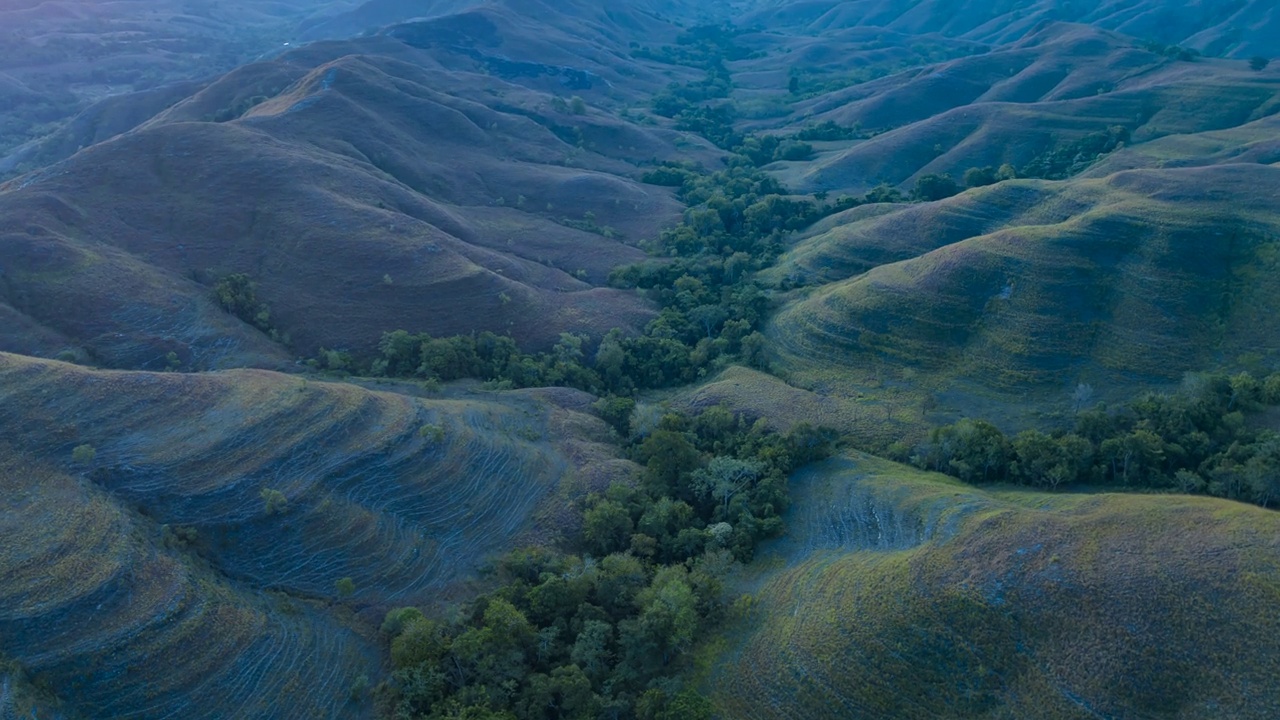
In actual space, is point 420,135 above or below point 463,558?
above

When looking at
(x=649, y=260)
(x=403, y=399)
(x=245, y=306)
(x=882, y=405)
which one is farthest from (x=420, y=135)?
(x=882, y=405)

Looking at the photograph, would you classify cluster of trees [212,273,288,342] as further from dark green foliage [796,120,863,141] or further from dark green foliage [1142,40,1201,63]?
dark green foliage [1142,40,1201,63]

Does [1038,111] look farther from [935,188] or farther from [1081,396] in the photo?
[1081,396]

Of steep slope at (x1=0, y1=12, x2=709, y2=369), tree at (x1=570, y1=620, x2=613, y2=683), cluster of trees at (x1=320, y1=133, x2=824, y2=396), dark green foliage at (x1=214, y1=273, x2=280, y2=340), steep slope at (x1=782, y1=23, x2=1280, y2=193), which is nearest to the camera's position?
tree at (x1=570, y1=620, x2=613, y2=683)

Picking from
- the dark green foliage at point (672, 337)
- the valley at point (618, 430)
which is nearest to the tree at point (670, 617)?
the valley at point (618, 430)

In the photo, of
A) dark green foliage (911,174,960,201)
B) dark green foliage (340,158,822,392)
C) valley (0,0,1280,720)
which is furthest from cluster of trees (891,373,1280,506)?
dark green foliage (911,174,960,201)

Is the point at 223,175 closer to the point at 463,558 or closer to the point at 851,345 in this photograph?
the point at 463,558
